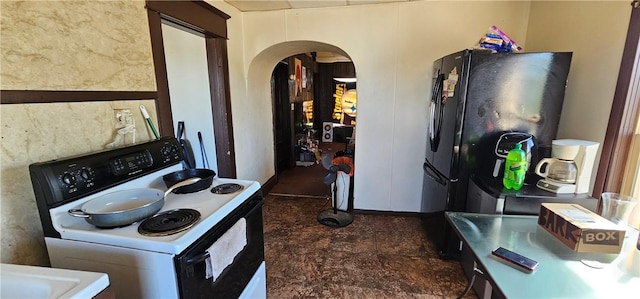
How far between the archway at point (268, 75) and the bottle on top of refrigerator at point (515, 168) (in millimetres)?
1849

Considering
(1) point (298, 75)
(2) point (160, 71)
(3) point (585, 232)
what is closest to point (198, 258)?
(2) point (160, 71)

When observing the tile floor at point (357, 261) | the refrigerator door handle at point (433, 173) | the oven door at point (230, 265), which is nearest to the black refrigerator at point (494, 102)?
the refrigerator door handle at point (433, 173)

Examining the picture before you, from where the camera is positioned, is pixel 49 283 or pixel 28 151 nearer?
pixel 49 283

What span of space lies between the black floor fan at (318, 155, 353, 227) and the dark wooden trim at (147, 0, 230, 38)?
1599 millimetres

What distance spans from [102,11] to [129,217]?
1113mm

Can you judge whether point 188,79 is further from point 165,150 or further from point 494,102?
point 494,102

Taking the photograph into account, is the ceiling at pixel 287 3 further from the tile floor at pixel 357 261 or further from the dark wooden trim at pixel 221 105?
the tile floor at pixel 357 261

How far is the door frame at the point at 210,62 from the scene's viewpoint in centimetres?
177

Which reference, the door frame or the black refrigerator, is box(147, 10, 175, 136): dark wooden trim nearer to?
the door frame

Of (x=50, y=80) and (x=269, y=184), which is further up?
(x=50, y=80)

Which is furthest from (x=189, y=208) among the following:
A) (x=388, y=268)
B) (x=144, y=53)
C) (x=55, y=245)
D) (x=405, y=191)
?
(x=405, y=191)

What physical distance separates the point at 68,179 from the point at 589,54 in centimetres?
297

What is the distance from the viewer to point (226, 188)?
1.46 metres

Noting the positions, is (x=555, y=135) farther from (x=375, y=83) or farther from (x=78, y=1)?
(x=78, y=1)
